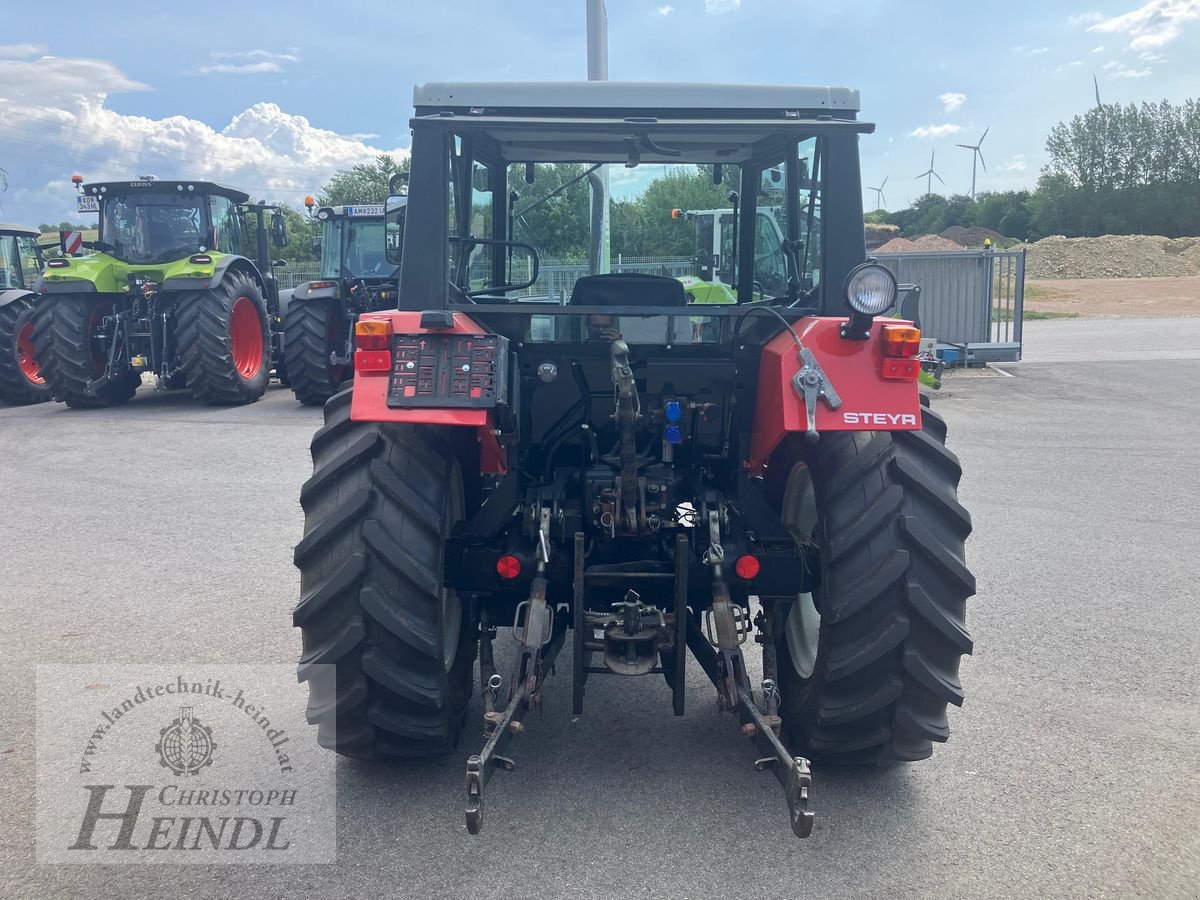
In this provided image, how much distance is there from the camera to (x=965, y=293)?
17.6 m

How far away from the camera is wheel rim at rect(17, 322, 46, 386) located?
559 inches

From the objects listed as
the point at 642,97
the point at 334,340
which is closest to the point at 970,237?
the point at 334,340

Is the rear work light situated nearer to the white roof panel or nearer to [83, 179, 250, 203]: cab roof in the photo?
the white roof panel

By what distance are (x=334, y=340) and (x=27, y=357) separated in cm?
477

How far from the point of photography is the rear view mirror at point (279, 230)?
14984 millimetres

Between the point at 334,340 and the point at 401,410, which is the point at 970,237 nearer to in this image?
the point at 334,340

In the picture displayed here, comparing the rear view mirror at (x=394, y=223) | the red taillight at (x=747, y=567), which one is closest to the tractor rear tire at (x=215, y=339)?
the rear view mirror at (x=394, y=223)

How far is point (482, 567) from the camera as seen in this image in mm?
3672

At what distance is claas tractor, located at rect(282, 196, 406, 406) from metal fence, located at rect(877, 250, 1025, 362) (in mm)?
8386

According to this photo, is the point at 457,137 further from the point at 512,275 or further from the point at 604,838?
the point at 604,838

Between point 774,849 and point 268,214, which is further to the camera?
point 268,214

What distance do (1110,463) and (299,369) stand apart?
357 inches

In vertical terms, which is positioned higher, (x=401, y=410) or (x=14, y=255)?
(x=14, y=255)

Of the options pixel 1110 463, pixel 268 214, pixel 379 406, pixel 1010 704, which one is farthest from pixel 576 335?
pixel 268 214
